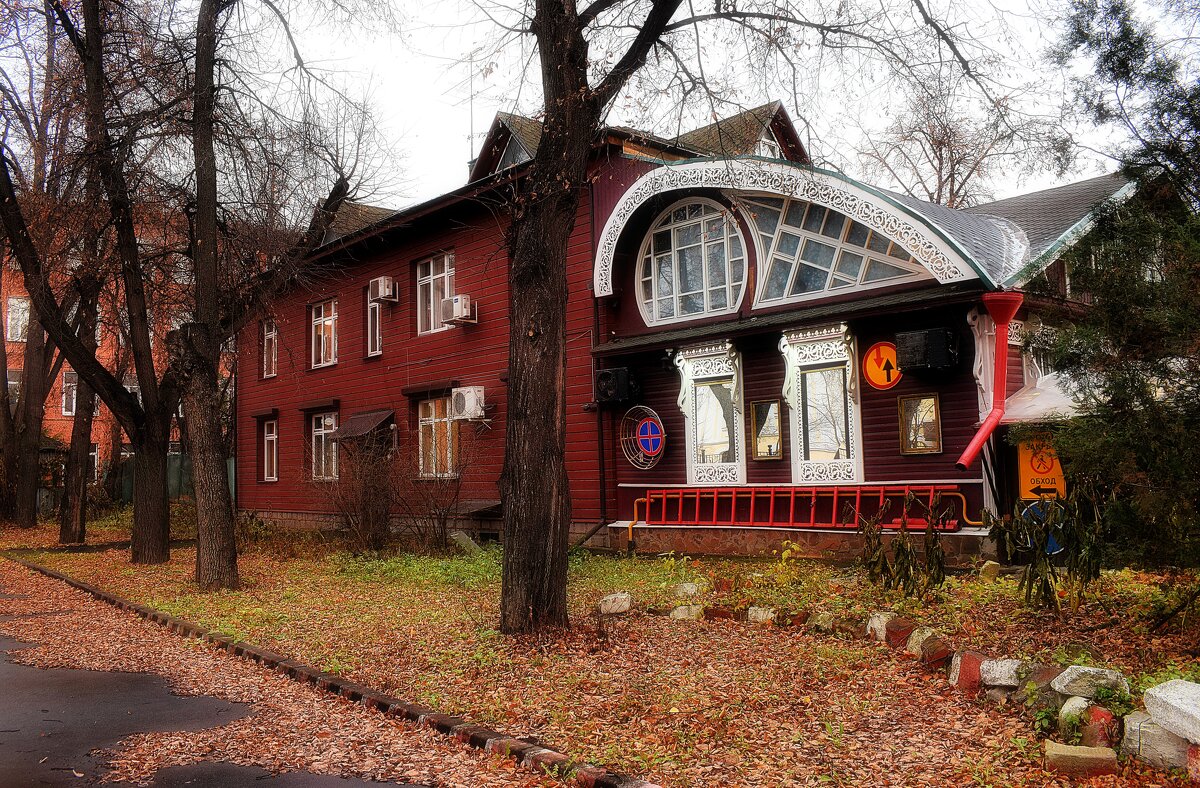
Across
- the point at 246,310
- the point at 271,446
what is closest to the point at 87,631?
the point at 246,310

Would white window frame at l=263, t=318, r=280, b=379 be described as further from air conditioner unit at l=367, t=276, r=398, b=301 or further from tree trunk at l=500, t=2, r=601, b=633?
tree trunk at l=500, t=2, r=601, b=633

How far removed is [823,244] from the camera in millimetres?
13789

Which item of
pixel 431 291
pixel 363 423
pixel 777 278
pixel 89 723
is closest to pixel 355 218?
pixel 431 291

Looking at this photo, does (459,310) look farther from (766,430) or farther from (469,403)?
(766,430)

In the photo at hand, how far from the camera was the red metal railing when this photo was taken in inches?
489

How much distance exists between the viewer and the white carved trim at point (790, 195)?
1167 cm

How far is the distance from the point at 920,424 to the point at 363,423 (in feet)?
43.8

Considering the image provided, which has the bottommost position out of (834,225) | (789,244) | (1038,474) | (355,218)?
(1038,474)

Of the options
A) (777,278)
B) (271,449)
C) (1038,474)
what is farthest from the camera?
(271,449)

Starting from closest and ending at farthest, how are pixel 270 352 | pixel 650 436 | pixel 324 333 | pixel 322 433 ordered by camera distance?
pixel 650 436 → pixel 322 433 → pixel 324 333 → pixel 270 352

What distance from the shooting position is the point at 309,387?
25.0 metres

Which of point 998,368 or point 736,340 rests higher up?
point 736,340

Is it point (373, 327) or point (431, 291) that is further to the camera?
point (373, 327)

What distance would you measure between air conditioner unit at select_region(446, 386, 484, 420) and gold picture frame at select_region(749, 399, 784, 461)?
20.5ft
